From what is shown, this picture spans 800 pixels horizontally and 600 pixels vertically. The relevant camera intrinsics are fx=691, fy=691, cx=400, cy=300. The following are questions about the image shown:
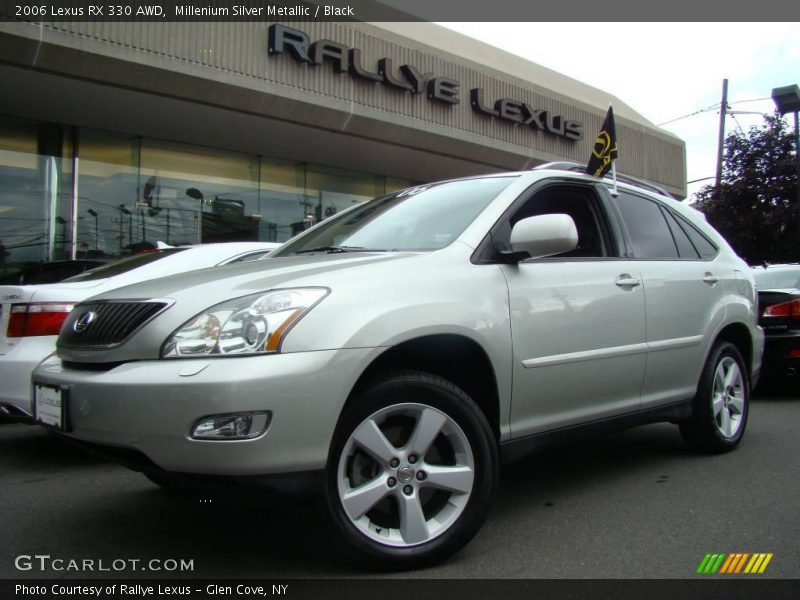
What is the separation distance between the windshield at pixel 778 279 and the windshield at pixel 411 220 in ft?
17.3

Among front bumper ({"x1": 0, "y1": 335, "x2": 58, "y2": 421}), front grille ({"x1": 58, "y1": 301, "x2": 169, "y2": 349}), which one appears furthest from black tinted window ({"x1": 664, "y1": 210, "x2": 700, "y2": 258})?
front bumper ({"x1": 0, "y1": 335, "x2": 58, "y2": 421})

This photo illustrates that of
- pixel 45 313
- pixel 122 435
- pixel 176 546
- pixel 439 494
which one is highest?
pixel 45 313

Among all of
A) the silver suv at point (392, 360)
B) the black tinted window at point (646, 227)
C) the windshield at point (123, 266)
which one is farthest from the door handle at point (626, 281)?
the windshield at point (123, 266)

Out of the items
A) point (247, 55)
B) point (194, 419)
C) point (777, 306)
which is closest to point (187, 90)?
point (247, 55)

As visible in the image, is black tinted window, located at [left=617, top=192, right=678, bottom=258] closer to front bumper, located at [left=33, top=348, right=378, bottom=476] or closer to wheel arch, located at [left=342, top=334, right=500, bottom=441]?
wheel arch, located at [left=342, top=334, right=500, bottom=441]

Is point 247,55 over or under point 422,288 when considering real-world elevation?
over

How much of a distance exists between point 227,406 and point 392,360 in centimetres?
75

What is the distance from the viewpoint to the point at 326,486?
2441 millimetres

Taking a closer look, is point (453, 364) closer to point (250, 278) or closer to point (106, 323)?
point (250, 278)

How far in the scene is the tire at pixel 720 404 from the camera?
4.41m

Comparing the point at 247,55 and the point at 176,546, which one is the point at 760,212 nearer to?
the point at 247,55

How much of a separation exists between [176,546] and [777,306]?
6.22 metres

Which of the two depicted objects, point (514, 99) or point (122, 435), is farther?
point (514, 99)

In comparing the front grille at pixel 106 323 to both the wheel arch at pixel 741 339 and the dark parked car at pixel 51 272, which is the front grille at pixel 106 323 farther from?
the wheel arch at pixel 741 339
